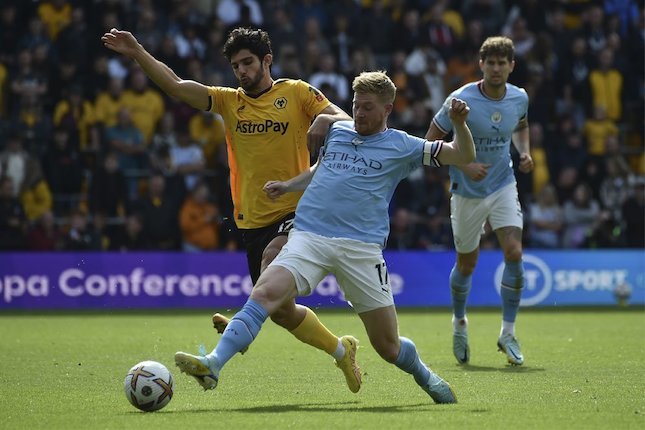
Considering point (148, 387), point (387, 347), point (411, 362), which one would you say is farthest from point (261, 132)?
point (148, 387)

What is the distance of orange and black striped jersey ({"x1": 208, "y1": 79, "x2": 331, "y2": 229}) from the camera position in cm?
952

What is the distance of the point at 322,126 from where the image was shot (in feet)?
28.5

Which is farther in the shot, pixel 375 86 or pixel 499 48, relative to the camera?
pixel 499 48

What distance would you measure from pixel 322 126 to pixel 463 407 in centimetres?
209

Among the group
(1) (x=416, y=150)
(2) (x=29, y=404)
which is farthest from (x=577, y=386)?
(2) (x=29, y=404)

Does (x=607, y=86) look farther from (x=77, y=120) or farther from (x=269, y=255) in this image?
(x=269, y=255)

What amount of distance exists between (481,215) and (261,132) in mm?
3322

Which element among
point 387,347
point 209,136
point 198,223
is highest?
point 209,136

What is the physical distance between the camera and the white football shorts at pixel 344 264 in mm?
8180

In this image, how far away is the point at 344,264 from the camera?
8.23m

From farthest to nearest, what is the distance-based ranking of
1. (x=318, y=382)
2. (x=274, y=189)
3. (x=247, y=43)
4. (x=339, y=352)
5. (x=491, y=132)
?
(x=491, y=132) < (x=318, y=382) < (x=247, y=43) < (x=339, y=352) < (x=274, y=189)

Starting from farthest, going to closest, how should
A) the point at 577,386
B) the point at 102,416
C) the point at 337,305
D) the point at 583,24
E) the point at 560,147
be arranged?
1. the point at 583,24
2. the point at 560,147
3. the point at 337,305
4. the point at 577,386
5. the point at 102,416

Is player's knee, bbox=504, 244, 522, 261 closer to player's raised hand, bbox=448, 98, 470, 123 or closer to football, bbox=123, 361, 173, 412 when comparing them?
player's raised hand, bbox=448, 98, 470, 123

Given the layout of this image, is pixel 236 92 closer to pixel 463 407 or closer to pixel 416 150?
pixel 416 150
